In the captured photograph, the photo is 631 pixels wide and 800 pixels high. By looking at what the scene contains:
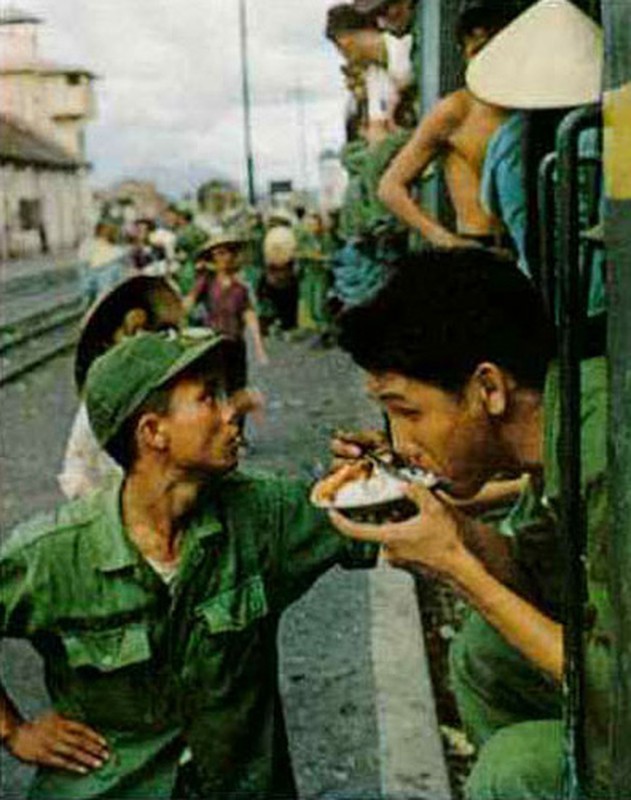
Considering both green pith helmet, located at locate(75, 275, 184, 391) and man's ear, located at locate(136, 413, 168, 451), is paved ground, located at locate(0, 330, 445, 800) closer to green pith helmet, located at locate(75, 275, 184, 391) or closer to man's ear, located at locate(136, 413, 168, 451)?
green pith helmet, located at locate(75, 275, 184, 391)

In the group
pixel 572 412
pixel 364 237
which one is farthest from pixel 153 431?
pixel 364 237

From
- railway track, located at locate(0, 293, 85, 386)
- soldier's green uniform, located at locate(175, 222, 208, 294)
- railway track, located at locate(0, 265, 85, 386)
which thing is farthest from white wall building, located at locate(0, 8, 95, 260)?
soldier's green uniform, located at locate(175, 222, 208, 294)

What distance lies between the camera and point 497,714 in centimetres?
359

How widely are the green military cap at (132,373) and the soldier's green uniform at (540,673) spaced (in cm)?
73

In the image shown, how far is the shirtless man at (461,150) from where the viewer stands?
5.68 m

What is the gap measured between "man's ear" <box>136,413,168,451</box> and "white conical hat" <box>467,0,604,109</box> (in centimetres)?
190

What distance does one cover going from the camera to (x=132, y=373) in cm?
330

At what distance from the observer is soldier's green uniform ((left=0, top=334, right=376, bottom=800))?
3240 mm

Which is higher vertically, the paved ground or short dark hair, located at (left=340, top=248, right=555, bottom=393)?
short dark hair, located at (left=340, top=248, right=555, bottom=393)

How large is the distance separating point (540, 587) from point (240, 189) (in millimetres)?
72691

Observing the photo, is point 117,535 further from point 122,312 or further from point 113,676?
point 122,312

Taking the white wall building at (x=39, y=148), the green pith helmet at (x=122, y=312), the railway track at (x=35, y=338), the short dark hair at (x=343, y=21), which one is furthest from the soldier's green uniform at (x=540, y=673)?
the white wall building at (x=39, y=148)

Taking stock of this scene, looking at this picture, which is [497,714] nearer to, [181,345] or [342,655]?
[181,345]

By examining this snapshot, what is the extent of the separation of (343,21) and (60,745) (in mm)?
6450
